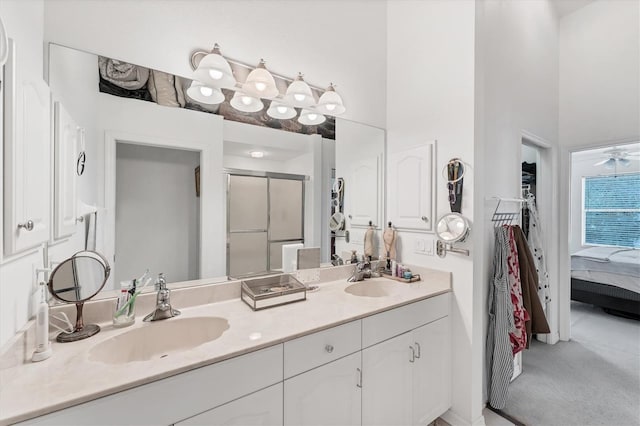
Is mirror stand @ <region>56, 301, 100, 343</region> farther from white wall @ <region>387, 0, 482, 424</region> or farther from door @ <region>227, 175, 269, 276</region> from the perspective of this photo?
white wall @ <region>387, 0, 482, 424</region>

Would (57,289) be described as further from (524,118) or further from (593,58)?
(593,58)

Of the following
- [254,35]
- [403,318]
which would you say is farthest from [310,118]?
[403,318]

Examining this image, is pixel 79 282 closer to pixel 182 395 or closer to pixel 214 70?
pixel 182 395

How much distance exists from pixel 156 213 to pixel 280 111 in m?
0.98

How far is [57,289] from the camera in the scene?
1.05 m

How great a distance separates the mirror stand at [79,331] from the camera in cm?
103

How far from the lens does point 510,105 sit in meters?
2.33

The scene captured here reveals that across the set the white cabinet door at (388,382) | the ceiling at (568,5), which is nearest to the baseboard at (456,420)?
the white cabinet door at (388,382)

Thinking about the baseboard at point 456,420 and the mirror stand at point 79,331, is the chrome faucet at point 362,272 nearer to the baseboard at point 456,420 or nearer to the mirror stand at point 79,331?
the baseboard at point 456,420

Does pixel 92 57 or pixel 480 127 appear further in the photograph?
pixel 480 127

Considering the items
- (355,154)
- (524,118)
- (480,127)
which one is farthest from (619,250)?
(355,154)

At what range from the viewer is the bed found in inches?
134

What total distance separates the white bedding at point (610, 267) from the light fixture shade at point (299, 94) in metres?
4.48

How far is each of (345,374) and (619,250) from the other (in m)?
6.27
